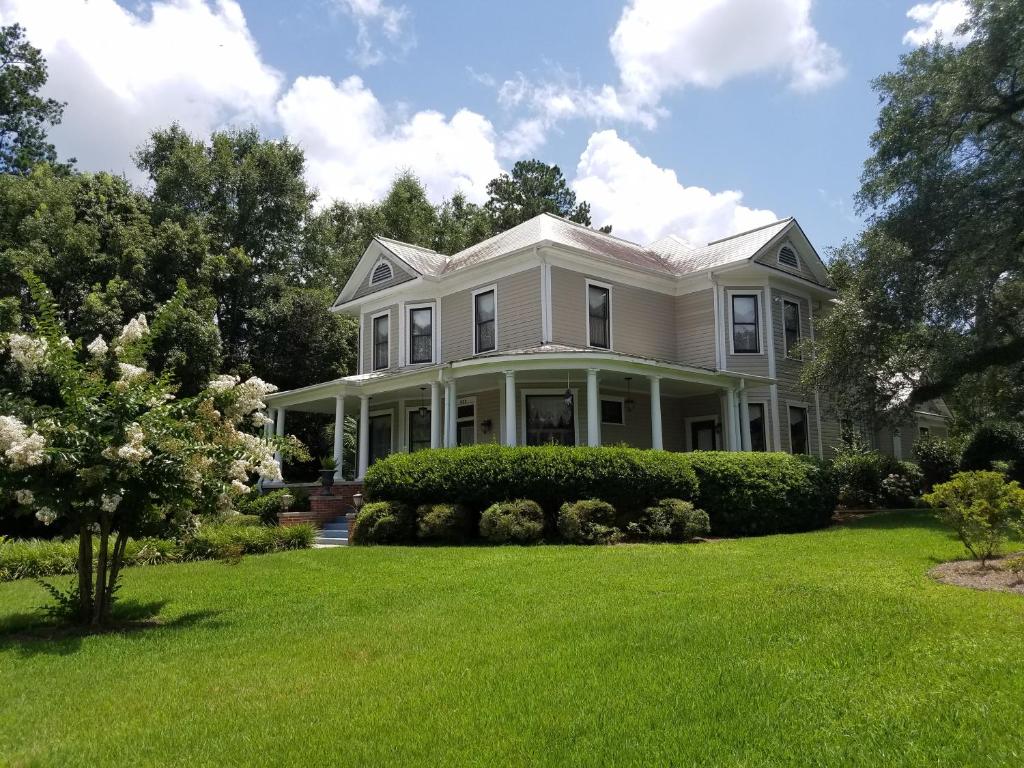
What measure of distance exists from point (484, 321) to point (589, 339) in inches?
109

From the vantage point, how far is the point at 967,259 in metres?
15.4

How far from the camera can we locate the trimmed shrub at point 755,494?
1385 centimetres

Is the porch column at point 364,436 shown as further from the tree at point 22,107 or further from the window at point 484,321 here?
the tree at point 22,107

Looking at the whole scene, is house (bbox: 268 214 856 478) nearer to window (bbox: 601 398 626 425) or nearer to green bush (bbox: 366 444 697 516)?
window (bbox: 601 398 626 425)

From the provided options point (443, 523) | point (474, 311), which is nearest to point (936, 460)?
point (474, 311)

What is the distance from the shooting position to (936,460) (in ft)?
64.8

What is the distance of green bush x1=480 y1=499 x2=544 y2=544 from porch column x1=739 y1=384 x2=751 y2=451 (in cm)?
735

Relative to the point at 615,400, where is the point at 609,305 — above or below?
above

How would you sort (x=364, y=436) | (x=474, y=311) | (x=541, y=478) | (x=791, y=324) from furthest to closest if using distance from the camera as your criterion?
1. (x=791, y=324)
2. (x=474, y=311)
3. (x=364, y=436)
4. (x=541, y=478)

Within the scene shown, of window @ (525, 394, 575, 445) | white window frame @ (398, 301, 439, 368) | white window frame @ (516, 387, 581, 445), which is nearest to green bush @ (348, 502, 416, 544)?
white window frame @ (516, 387, 581, 445)

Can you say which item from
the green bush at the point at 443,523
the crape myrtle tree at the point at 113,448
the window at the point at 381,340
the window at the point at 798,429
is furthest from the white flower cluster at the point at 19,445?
the window at the point at 798,429

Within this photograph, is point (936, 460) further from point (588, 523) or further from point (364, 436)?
point (364, 436)

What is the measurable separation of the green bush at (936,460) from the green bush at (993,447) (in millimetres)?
1054

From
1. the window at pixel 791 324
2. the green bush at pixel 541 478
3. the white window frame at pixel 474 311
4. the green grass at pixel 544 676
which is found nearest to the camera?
the green grass at pixel 544 676
